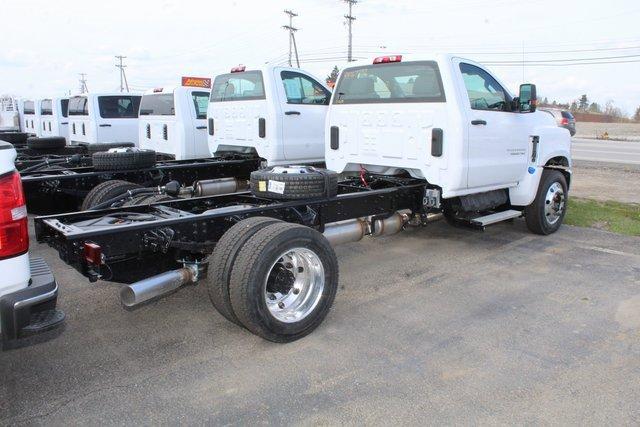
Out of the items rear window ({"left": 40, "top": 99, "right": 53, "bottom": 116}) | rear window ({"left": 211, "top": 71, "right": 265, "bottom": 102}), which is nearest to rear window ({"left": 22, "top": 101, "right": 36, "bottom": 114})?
rear window ({"left": 40, "top": 99, "right": 53, "bottom": 116})

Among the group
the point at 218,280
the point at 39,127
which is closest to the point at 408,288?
the point at 218,280

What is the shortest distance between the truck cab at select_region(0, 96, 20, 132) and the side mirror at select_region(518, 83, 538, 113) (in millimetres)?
20982

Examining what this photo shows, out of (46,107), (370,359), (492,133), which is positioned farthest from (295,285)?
(46,107)

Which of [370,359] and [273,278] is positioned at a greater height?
[273,278]

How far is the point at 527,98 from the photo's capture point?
Answer: 242 inches

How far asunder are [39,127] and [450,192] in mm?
17538

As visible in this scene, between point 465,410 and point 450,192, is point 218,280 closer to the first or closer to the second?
point 465,410

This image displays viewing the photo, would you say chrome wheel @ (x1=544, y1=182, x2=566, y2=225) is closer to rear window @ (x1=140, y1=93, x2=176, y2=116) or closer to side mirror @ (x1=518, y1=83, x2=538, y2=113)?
side mirror @ (x1=518, y1=83, x2=538, y2=113)

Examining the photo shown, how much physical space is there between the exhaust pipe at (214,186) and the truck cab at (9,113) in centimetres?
1713

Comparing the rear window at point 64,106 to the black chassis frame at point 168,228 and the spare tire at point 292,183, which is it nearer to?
the black chassis frame at point 168,228

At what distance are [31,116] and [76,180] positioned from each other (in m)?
16.3

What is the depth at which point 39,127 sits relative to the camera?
61.7 ft

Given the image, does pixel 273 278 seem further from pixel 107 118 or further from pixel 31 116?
pixel 31 116

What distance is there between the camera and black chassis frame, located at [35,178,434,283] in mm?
3488
